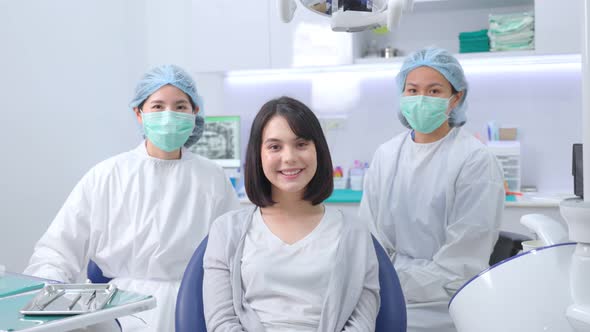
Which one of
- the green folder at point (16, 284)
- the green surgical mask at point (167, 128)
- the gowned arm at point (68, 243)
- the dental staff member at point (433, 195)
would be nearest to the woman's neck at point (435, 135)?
the dental staff member at point (433, 195)

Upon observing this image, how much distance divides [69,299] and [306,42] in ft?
8.44

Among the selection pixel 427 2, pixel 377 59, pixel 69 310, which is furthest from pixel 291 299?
pixel 427 2

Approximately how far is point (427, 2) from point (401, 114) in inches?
58.3

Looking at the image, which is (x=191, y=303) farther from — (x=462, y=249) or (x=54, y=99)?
(x=54, y=99)

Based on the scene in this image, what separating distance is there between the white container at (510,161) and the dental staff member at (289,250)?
2062 millimetres

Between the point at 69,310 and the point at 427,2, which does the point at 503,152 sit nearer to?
the point at 427,2

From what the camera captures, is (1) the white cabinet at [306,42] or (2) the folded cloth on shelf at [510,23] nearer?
(2) the folded cloth on shelf at [510,23]

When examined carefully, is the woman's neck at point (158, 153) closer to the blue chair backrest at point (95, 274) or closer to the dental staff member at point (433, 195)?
the blue chair backrest at point (95, 274)

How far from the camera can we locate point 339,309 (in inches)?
53.7

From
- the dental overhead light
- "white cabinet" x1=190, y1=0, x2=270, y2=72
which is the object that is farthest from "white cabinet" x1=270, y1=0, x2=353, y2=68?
the dental overhead light

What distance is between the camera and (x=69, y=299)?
113 centimetres

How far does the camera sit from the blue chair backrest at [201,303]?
140 cm

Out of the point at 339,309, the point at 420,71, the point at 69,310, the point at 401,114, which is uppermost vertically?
the point at 420,71

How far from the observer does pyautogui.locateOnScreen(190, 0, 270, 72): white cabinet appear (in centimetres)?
352
